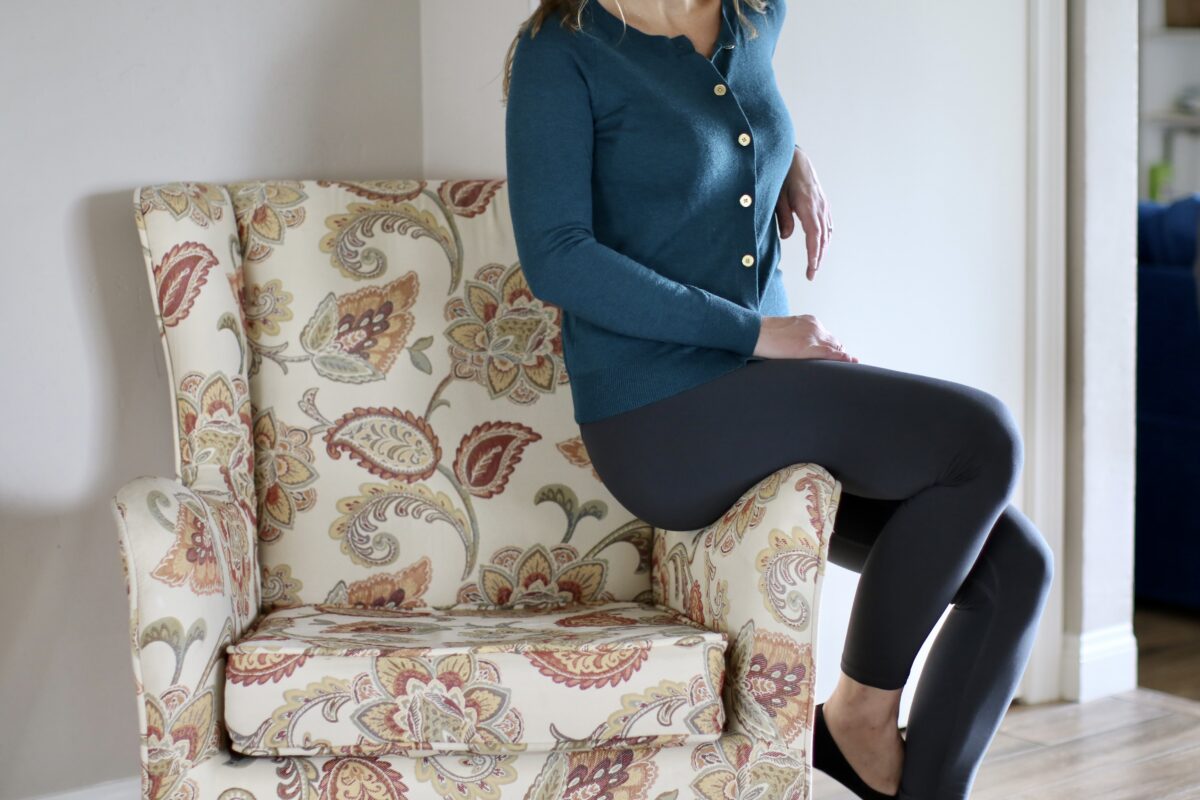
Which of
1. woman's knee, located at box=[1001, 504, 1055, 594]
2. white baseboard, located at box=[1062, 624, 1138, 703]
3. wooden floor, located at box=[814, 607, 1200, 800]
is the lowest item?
wooden floor, located at box=[814, 607, 1200, 800]

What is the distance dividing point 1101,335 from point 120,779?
186 cm

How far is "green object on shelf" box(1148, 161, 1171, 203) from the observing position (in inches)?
206

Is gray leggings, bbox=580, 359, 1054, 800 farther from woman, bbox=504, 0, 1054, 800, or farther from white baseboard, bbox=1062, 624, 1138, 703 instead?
white baseboard, bbox=1062, 624, 1138, 703

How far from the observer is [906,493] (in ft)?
4.60

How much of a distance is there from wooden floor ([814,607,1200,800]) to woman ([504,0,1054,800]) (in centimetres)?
51

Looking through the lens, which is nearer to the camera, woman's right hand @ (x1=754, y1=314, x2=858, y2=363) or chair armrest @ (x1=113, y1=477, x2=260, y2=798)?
chair armrest @ (x1=113, y1=477, x2=260, y2=798)

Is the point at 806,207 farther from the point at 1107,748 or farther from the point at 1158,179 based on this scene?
the point at 1158,179

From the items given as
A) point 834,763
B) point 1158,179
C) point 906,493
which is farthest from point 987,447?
point 1158,179

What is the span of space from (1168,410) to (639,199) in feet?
6.06

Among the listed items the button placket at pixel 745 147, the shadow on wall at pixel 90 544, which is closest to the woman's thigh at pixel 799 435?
the button placket at pixel 745 147

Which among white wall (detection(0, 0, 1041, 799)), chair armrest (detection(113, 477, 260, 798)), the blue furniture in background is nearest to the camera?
chair armrest (detection(113, 477, 260, 798))

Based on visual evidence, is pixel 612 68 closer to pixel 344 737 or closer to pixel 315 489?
pixel 315 489

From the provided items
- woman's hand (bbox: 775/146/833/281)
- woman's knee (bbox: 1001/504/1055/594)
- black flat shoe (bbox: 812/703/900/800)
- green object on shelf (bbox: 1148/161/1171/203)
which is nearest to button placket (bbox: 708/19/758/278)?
woman's hand (bbox: 775/146/833/281)

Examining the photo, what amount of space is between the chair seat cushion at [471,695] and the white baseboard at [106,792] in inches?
26.8
